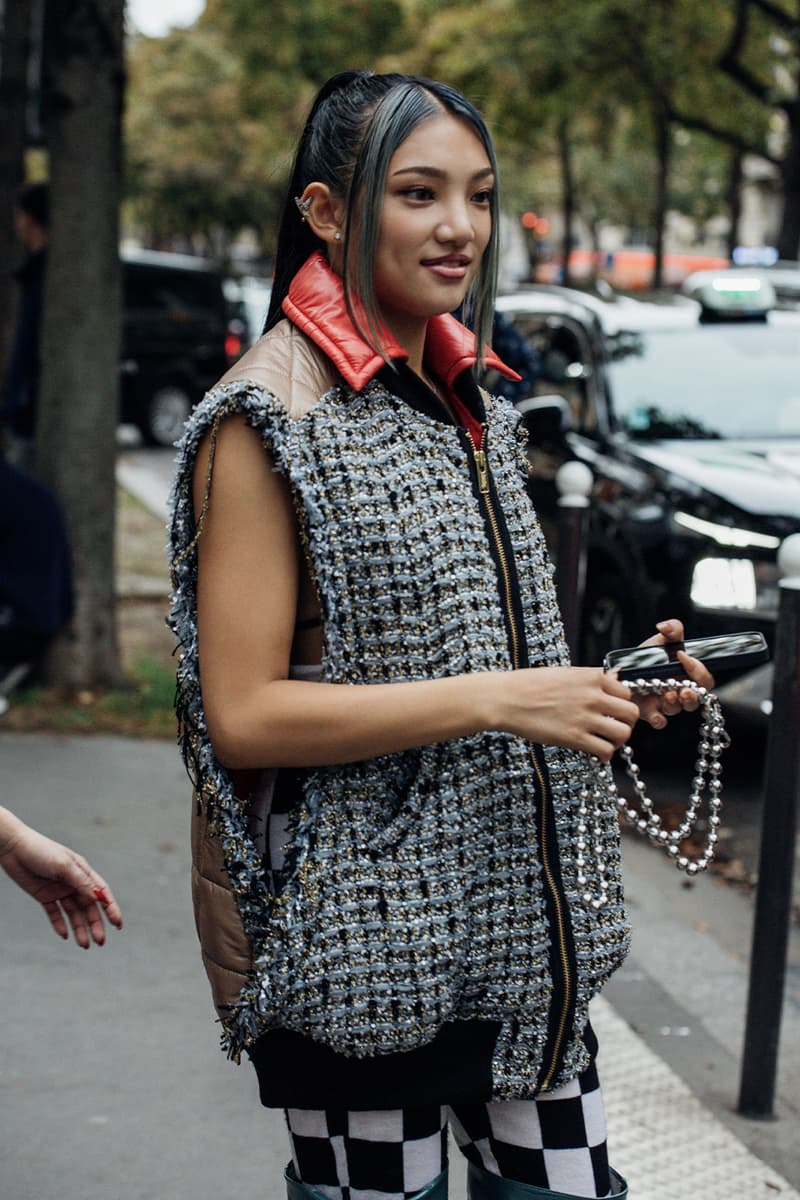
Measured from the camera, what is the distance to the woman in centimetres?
171

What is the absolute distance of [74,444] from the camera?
6.74 meters

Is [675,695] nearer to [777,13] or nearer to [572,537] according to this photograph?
[572,537]

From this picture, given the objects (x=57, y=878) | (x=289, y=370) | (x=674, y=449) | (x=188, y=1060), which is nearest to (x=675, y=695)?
(x=289, y=370)

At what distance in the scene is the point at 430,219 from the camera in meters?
1.79

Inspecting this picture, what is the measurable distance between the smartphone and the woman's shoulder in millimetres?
448

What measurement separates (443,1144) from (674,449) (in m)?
4.98

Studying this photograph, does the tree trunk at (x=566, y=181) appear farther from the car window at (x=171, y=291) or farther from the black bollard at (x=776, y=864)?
the black bollard at (x=776, y=864)

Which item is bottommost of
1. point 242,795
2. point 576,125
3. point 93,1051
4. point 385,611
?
point 93,1051

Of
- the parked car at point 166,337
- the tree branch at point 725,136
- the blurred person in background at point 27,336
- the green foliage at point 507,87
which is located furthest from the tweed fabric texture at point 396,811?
the parked car at point 166,337

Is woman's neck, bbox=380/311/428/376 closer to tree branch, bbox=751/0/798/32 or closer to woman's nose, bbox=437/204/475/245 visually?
woman's nose, bbox=437/204/475/245

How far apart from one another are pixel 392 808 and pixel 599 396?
5474 mm

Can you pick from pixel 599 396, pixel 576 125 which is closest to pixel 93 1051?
pixel 599 396

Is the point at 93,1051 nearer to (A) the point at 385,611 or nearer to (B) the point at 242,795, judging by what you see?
(B) the point at 242,795

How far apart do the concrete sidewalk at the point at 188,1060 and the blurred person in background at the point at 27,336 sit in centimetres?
330
